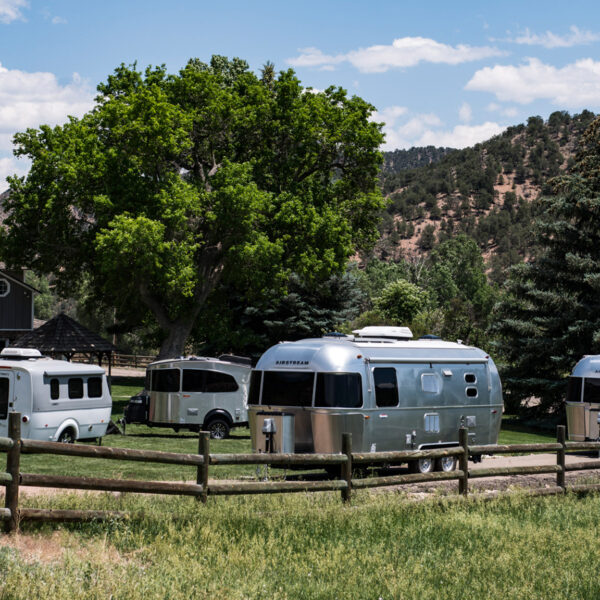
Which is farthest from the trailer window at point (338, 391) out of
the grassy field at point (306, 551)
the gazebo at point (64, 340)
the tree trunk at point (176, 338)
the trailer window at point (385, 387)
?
the tree trunk at point (176, 338)

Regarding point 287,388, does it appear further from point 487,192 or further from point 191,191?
point 487,192

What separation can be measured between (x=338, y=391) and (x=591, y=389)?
408 inches

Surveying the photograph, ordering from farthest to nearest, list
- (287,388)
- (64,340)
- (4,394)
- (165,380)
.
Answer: (64,340) < (165,380) < (4,394) < (287,388)

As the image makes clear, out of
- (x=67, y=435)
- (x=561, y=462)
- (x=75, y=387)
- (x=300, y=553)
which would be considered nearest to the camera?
(x=300, y=553)

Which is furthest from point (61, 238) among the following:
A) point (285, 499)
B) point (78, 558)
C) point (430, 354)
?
point (78, 558)

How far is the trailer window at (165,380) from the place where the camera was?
28.3m

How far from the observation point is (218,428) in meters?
28.4

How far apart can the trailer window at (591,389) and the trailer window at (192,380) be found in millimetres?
11789

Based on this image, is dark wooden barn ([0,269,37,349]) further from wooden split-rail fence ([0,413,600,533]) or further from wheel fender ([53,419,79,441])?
wooden split-rail fence ([0,413,600,533])

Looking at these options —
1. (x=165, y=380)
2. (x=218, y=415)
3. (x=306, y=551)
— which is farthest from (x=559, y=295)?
(x=306, y=551)

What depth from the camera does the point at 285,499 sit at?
512 inches

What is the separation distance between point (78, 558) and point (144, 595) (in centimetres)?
139

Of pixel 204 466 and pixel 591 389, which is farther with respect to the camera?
pixel 591 389

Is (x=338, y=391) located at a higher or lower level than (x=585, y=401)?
higher
